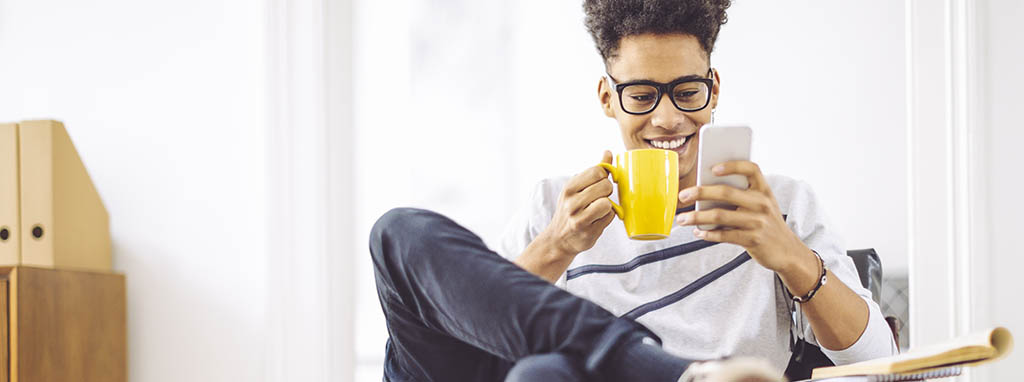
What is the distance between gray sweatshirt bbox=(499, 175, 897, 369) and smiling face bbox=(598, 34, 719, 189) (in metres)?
0.13

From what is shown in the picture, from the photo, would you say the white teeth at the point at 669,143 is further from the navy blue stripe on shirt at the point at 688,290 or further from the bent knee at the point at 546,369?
the bent knee at the point at 546,369

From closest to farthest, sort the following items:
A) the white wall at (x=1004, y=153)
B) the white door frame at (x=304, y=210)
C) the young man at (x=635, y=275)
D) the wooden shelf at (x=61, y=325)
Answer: the young man at (x=635, y=275)
the wooden shelf at (x=61, y=325)
the white wall at (x=1004, y=153)
the white door frame at (x=304, y=210)

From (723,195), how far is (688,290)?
28 centimetres

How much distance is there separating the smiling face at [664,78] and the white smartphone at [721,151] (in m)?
0.25

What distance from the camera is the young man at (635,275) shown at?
0.90m

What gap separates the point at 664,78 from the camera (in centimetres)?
143

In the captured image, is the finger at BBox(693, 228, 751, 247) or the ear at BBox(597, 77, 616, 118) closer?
the finger at BBox(693, 228, 751, 247)

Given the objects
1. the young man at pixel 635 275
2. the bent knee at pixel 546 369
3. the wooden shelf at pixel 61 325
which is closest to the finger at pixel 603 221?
the young man at pixel 635 275

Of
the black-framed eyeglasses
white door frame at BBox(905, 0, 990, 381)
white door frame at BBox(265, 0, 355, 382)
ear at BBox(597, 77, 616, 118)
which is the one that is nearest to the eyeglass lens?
the black-framed eyeglasses

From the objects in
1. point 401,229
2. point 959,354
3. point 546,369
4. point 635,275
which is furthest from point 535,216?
point 959,354

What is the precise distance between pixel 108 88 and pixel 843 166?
6.28ft

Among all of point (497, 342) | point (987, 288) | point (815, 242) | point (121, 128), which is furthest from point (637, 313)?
point (121, 128)

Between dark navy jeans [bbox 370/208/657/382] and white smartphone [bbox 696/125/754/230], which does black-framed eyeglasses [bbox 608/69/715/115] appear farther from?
dark navy jeans [bbox 370/208/657/382]

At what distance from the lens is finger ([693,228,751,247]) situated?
1.17 meters
